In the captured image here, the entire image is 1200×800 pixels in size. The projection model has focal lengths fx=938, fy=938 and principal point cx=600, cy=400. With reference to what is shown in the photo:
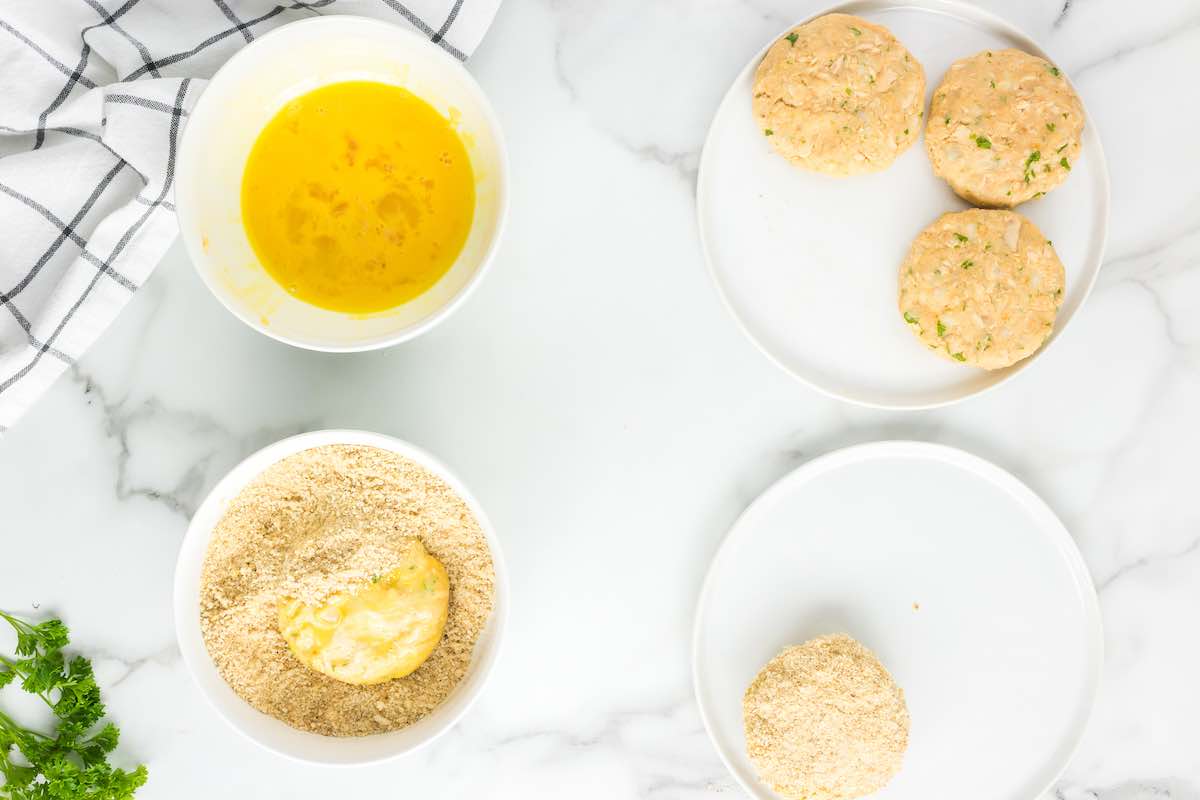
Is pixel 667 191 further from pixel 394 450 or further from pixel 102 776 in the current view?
pixel 102 776

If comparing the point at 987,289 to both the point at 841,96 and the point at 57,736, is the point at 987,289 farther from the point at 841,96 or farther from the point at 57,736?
the point at 57,736

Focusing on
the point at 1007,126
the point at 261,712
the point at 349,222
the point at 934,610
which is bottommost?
the point at 261,712

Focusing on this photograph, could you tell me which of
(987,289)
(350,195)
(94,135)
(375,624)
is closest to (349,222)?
(350,195)

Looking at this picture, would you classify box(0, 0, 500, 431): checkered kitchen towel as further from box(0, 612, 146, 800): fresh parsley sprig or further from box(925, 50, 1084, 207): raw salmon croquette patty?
box(925, 50, 1084, 207): raw salmon croquette patty

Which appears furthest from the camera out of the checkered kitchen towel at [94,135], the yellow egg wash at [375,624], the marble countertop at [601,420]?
the marble countertop at [601,420]

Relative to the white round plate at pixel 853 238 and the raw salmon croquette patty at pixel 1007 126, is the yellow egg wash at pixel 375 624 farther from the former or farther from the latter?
the raw salmon croquette patty at pixel 1007 126

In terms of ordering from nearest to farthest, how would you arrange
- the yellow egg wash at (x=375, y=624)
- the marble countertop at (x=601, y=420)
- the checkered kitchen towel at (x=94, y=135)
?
the yellow egg wash at (x=375, y=624) < the checkered kitchen towel at (x=94, y=135) < the marble countertop at (x=601, y=420)

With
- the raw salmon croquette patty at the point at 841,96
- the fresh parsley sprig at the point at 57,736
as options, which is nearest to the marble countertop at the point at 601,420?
the fresh parsley sprig at the point at 57,736
